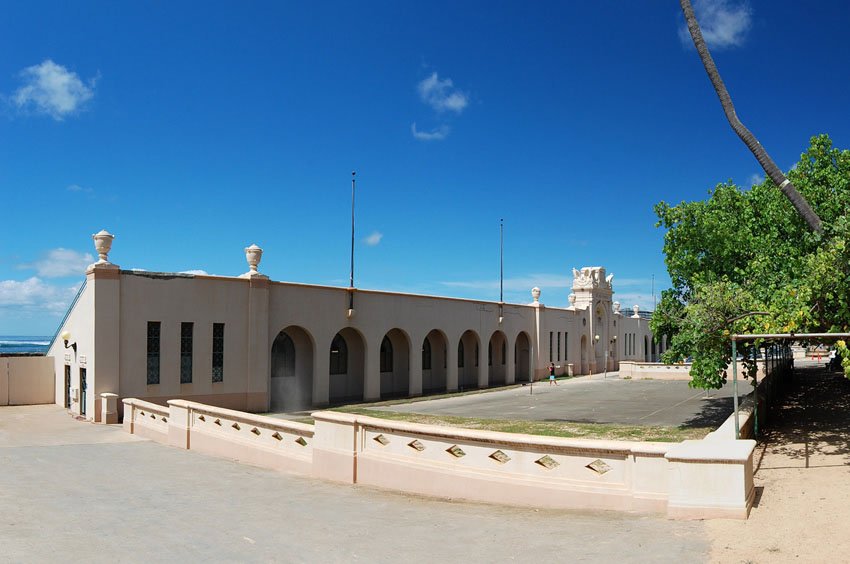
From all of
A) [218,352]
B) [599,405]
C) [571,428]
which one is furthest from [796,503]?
[599,405]

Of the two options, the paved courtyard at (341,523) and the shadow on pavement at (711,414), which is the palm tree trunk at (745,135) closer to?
the paved courtyard at (341,523)

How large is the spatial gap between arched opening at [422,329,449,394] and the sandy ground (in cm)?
2210

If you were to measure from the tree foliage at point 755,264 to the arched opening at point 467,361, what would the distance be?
2106 cm

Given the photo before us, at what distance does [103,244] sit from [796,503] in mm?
20756

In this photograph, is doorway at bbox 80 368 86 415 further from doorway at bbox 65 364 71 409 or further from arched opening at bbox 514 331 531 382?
arched opening at bbox 514 331 531 382

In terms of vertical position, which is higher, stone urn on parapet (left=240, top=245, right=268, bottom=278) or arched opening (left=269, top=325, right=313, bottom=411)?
stone urn on parapet (left=240, top=245, right=268, bottom=278)

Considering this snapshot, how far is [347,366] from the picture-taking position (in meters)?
32.6

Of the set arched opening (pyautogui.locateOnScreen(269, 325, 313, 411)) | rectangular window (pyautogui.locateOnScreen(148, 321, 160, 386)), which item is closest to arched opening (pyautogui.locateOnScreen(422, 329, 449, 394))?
arched opening (pyautogui.locateOnScreen(269, 325, 313, 411))

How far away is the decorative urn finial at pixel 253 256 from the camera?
2603 centimetres

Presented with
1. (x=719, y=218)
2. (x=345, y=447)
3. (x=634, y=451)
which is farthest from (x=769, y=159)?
(x=345, y=447)

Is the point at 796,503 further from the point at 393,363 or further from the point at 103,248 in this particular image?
the point at 393,363

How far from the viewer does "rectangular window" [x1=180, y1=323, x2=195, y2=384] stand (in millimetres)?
24297

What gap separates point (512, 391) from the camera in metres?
38.6

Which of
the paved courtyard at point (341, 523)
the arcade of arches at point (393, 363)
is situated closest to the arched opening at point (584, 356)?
the arcade of arches at point (393, 363)
